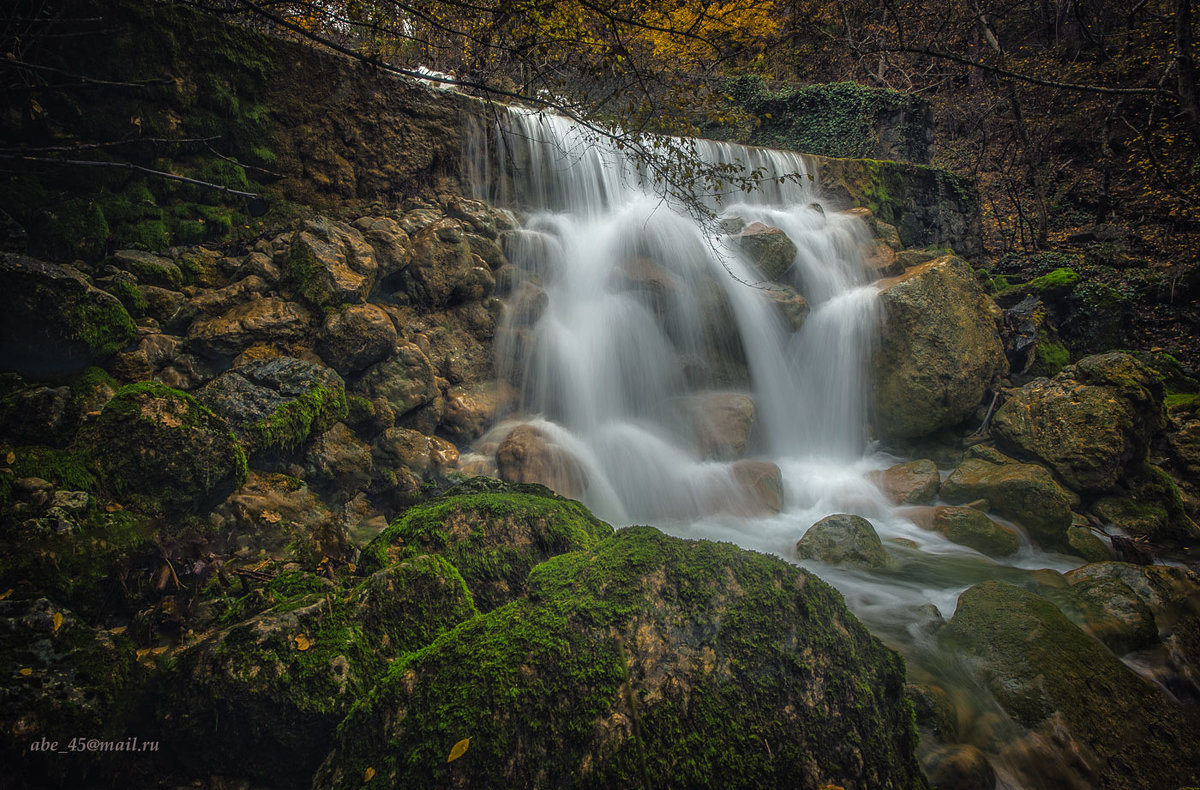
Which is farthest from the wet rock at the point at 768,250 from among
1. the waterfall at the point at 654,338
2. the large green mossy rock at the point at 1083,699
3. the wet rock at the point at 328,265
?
the large green mossy rock at the point at 1083,699

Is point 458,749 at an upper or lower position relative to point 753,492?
upper

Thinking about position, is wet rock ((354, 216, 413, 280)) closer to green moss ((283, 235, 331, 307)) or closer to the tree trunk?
green moss ((283, 235, 331, 307))

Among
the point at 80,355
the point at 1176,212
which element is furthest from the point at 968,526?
the point at 1176,212

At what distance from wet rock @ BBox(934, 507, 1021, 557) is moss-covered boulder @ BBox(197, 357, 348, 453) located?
8.00m

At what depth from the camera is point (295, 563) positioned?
4008 millimetres

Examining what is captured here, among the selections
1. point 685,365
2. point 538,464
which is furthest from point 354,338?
point 685,365

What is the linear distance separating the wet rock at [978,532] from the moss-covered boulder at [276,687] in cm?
702

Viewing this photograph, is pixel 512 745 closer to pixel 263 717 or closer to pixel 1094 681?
pixel 263 717

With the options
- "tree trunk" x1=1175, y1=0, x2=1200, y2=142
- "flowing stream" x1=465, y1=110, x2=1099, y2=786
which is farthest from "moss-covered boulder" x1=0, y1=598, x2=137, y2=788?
"tree trunk" x1=1175, y1=0, x2=1200, y2=142

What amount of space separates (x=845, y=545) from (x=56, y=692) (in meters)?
6.67

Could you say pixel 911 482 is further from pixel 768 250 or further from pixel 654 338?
pixel 768 250

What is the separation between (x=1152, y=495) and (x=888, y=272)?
619cm

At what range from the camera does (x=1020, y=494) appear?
695 centimetres

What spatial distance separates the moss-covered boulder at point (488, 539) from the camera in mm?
3477
